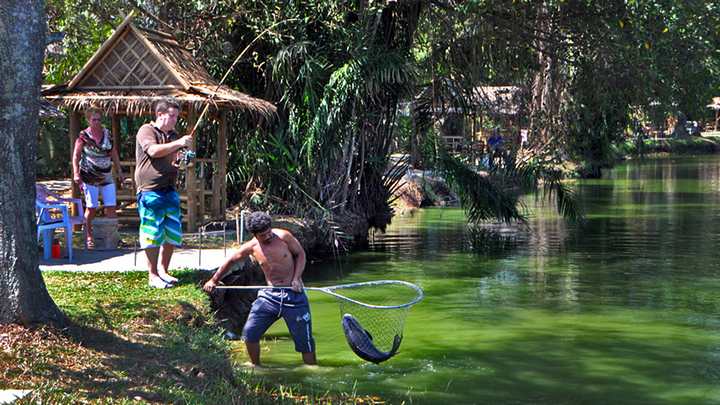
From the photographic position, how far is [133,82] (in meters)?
15.1

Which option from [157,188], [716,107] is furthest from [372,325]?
[716,107]

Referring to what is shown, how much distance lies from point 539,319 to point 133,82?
7.22 meters

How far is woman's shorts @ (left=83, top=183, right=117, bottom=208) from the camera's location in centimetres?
1295

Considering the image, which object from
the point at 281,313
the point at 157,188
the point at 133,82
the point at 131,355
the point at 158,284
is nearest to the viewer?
the point at 131,355

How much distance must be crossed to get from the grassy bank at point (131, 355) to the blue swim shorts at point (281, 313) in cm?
38

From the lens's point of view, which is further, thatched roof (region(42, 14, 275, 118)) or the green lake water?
thatched roof (region(42, 14, 275, 118))

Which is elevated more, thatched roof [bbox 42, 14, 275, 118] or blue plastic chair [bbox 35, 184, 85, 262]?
thatched roof [bbox 42, 14, 275, 118]

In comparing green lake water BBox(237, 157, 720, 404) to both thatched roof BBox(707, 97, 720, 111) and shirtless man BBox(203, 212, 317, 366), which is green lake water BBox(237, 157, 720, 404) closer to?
shirtless man BBox(203, 212, 317, 366)

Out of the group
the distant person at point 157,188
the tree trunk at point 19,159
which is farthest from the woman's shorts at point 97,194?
the tree trunk at point 19,159

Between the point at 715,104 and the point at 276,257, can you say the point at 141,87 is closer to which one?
the point at 276,257

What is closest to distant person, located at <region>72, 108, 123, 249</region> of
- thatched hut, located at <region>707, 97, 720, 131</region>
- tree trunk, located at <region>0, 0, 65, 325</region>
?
tree trunk, located at <region>0, 0, 65, 325</region>

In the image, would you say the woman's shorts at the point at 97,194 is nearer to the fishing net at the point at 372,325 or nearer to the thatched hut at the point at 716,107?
the fishing net at the point at 372,325

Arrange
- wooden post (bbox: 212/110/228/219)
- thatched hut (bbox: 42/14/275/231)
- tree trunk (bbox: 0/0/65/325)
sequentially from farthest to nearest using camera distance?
wooden post (bbox: 212/110/228/219) → thatched hut (bbox: 42/14/275/231) → tree trunk (bbox: 0/0/65/325)

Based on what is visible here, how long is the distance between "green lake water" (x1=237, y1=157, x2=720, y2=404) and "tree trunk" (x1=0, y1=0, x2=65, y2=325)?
99.5 inches
